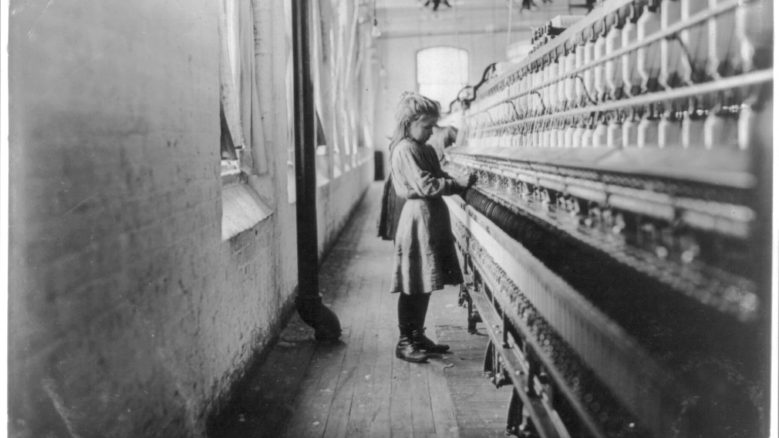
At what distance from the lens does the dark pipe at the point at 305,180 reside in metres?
4.49

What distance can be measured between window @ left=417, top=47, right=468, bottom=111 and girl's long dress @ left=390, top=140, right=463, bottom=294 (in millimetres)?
15412

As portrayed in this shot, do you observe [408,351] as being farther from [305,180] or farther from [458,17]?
[458,17]

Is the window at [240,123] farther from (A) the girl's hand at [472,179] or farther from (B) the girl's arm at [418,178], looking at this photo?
(A) the girl's hand at [472,179]

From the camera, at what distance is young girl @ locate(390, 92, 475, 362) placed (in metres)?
3.83

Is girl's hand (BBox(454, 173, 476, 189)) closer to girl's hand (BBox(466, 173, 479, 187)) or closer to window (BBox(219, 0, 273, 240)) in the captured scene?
girl's hand (BBox(466, 173, 479, 187))

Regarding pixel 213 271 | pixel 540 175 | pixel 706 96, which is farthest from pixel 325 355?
pixel 706 96

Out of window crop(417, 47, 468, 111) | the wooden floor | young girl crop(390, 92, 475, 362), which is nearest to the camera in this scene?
the wooden floor

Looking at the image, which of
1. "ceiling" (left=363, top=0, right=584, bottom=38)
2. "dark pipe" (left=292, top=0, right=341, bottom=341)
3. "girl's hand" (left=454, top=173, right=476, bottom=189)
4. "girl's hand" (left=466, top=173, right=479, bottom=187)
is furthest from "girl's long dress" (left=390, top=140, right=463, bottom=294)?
"ceiling" (left=363, top=0, right=584, bottom=38)

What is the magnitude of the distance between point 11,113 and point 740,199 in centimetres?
152

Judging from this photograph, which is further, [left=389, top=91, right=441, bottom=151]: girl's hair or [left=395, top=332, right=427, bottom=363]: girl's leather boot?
[left=395, top=332, right=427, bottom=363]: girl's leather boot

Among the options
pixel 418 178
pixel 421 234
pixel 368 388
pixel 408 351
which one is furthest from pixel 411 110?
pixel 368 388

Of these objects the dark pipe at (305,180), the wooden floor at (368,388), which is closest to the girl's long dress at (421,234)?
the wooden floor at (368,388)

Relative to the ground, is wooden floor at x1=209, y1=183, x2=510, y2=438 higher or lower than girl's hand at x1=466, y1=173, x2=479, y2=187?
lower

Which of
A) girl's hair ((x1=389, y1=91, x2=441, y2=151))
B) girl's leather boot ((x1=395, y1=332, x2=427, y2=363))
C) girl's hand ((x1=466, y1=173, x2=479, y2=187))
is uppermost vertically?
girl's hair ((x1=389, y1=91, x2=441, y2=151))
